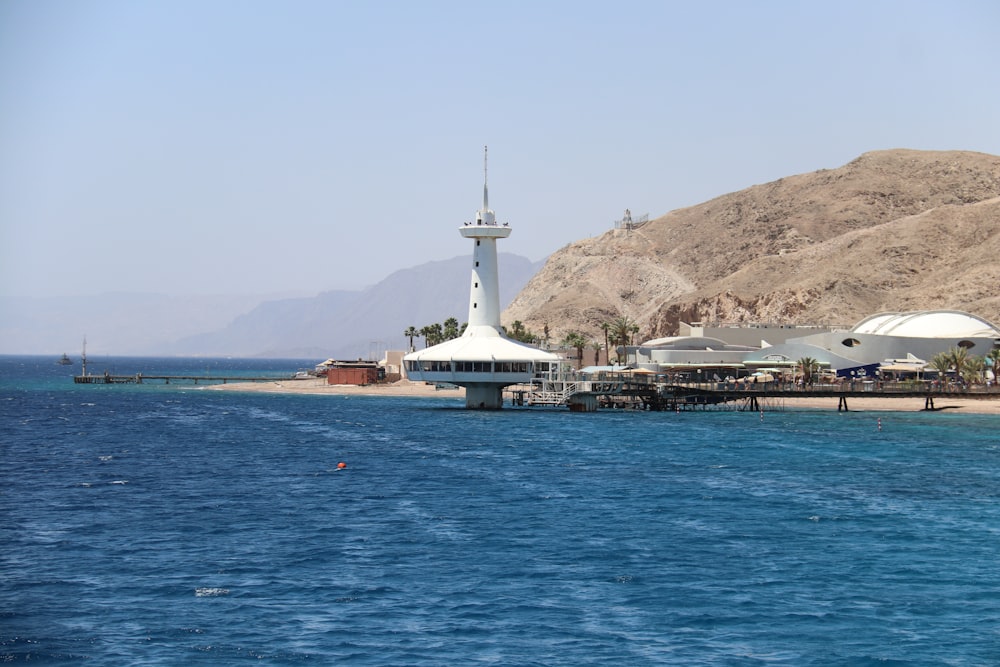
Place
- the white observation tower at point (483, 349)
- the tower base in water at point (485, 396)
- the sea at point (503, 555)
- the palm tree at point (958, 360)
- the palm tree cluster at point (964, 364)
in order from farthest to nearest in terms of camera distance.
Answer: the palm tree at point (958, 360) → the palm tree cluster at point (964, 364) → the tower base in water at point (485, 396) → the white observation tower at point (483, 349) → the sea at point (503, 555)

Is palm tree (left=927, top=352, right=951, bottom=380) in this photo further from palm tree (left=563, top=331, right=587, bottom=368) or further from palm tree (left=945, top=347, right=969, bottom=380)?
palm tree (left=563, top=331, right=587, bottom=368)

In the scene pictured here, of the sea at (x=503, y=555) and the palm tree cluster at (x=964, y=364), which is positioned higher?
the palm tree cluster at (x=964, y=364)

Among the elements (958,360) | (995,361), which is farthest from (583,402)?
(995,361)

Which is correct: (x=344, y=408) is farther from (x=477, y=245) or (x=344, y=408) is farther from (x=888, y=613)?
(x=888, y=613)

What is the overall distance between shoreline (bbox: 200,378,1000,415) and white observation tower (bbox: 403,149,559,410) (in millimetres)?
30658

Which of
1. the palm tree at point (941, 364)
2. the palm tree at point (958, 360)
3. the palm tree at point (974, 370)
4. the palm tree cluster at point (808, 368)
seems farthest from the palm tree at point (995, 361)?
the palm tree cluster at point (808, 368)

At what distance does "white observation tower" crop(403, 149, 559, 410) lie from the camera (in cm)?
10156

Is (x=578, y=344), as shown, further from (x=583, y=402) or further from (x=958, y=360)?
(x=958, y=360)

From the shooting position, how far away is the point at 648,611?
3011 cm

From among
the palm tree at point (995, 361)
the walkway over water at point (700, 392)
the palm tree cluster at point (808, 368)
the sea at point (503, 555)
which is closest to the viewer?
the sea at point (503, 555)

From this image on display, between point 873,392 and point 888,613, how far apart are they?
8968 centimetres

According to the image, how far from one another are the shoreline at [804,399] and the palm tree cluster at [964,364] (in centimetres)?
434

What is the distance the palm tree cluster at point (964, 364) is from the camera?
4823 inches

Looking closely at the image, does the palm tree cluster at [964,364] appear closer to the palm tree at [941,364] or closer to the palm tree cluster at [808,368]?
the palm tree at [941,364]
